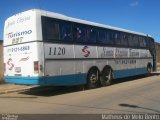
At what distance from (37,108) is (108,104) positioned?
238 centimetres

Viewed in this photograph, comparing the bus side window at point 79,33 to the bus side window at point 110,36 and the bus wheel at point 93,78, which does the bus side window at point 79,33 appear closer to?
the bus wheel at point 93,78

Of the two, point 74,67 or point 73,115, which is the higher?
point 74,67

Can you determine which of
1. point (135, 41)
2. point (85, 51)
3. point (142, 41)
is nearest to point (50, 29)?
point (85, 51)

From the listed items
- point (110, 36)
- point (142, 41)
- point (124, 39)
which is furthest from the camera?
point (142, 41)

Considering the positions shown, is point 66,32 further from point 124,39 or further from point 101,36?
point 124,39

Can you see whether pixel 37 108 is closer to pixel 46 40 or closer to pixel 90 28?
pixel 46 40

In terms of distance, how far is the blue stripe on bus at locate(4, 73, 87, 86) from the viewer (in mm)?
13219

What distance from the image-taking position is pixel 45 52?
43.9 feet

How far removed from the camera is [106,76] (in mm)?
17859

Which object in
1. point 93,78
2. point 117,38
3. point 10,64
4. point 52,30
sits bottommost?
point 93,78

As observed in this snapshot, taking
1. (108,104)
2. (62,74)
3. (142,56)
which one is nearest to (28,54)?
(62,74)

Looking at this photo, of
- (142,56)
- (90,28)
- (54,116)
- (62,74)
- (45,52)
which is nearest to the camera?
(54,116)

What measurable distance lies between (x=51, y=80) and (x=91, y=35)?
3.85 m

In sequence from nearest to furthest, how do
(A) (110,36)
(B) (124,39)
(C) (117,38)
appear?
(A) (110,36)
(C) (117,38)
(B) (124,39)
